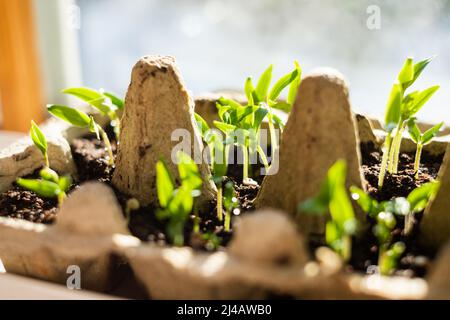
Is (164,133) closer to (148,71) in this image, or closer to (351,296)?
(148,71)

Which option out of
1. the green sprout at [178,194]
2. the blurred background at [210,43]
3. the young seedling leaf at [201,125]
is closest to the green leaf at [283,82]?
the young seedling leaf at [201,125]

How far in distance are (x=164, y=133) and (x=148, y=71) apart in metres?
0.09

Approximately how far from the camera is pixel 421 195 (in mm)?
691

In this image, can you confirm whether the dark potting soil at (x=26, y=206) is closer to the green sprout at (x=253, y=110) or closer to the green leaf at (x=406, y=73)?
the green sprout at (x=253, y=110)

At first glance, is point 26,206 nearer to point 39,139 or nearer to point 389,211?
point 39,139

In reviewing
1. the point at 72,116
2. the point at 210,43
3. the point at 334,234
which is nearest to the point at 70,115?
the point at 72,116

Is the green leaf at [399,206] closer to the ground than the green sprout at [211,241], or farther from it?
farther from it

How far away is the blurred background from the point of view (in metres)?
1.40

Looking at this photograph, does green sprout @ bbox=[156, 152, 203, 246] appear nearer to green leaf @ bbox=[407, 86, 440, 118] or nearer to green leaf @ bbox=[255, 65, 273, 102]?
green leaf @ bbox=[255, 65, 273, 102]

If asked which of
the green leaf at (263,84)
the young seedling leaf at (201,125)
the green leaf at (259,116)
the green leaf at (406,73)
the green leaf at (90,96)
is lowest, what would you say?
the young seedling leaf at (201,125)

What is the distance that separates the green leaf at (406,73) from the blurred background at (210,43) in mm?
619

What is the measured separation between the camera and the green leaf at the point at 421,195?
69 centimetres

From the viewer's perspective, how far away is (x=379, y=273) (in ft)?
2.17

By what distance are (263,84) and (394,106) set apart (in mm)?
203
